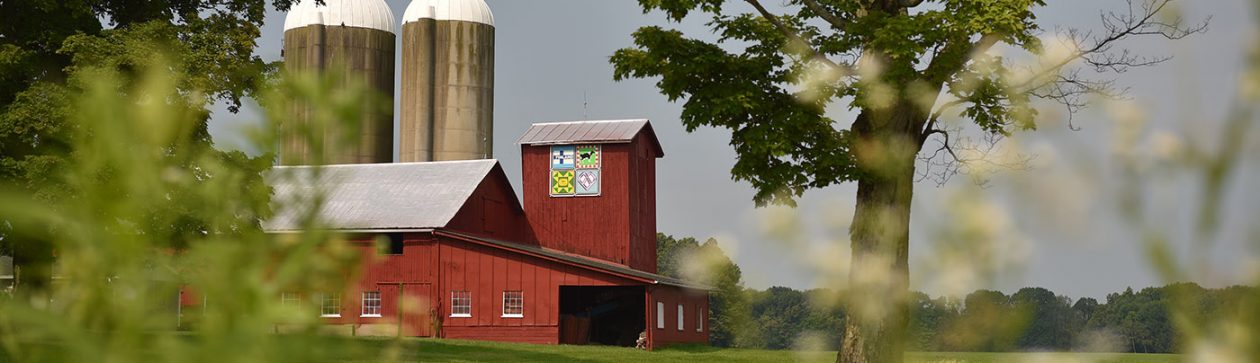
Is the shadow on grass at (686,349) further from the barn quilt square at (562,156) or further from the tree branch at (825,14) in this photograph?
the tree branch at (825,14)

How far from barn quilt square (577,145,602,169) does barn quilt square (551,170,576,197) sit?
0.55 m

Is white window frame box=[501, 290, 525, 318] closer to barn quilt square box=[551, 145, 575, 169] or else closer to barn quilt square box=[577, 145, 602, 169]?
barn quilt square box=[551, 145, 575, 169]

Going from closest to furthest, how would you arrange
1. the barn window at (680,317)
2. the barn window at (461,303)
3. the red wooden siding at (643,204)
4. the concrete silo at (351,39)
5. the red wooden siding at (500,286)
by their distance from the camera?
the red wooden siding at (500,286) < the barn window at (461,303) < the barn window at (680,317) < the red wooden siding at (643,204) < the concrete silo at (351,39)

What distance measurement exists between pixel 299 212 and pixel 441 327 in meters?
35.7

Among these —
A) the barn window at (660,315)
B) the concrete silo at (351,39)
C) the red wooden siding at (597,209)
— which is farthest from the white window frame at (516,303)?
the concrete silo at (351,39)

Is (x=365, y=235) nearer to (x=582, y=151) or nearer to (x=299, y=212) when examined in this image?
(x=582, y=151)

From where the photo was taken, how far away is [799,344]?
2.21 m

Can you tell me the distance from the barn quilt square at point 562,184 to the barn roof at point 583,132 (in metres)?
1.41

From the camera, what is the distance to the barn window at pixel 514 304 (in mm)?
36125

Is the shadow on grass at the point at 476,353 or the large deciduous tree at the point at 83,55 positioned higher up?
the large deciduous tree at the point at 83,55

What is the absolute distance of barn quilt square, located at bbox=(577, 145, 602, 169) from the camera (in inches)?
1610

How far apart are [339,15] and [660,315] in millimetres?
26708

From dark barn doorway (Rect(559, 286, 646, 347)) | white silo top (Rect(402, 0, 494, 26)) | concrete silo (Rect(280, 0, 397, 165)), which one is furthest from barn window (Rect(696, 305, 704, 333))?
white silo top (Rect(402, 0, 494, 26))

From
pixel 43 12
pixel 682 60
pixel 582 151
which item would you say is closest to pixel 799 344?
pixel 682 60
